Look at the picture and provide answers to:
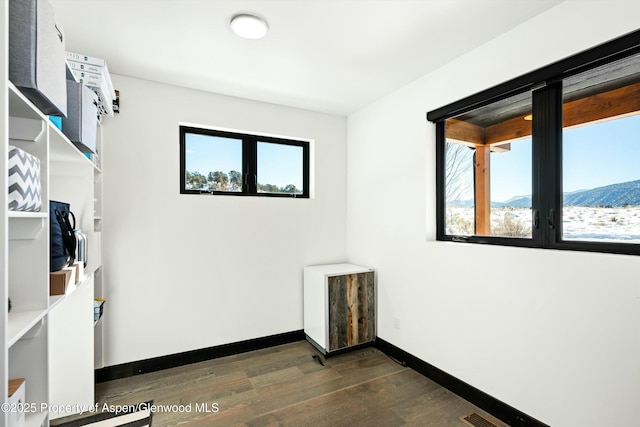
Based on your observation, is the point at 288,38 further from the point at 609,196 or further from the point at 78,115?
the point at 609,196

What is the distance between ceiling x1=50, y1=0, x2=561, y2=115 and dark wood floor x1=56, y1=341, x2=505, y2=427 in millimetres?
2519

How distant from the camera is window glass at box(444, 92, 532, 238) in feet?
6.45

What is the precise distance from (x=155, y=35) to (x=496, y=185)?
2570mm

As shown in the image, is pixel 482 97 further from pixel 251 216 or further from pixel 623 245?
pixel 251 216

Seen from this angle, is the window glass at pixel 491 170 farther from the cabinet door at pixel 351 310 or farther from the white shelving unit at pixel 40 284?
the white shelving unit at pixel 40 284

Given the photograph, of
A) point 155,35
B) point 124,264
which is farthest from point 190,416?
point 155,35

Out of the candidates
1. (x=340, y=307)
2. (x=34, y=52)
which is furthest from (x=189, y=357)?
(x=34, y=52)

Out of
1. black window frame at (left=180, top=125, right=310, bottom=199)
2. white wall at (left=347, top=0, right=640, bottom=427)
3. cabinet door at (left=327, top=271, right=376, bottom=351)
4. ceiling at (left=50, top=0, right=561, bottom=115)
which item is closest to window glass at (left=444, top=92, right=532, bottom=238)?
white wall at (left=347, top=0, right=640, bottom=427)

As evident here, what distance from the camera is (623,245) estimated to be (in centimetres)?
150

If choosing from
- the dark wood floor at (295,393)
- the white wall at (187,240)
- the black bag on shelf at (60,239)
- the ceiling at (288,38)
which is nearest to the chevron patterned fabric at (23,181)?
the black bag on shelf at (60,239)

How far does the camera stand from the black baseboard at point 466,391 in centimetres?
182

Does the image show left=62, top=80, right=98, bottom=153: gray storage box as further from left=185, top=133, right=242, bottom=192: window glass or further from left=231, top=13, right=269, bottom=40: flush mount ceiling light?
left=185, top=133, right=242, bottom=192: window glass

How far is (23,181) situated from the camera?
0.98 metres

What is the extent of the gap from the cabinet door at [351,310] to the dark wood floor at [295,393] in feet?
0.64
